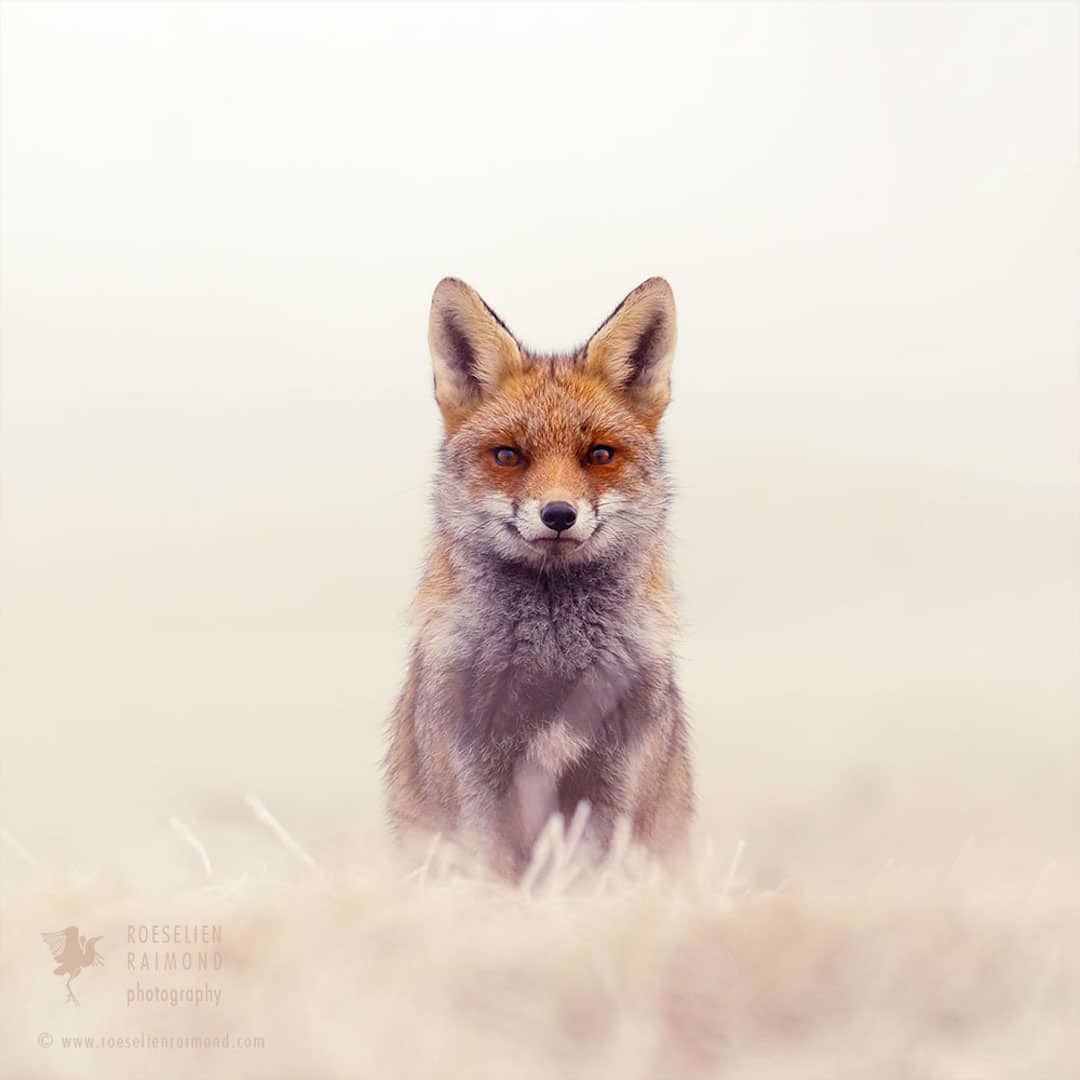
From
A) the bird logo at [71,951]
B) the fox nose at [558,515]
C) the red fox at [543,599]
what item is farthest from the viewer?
the red fox at [543,599]

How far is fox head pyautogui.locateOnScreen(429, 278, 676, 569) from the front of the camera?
121 inches

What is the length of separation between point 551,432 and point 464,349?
0.43 m

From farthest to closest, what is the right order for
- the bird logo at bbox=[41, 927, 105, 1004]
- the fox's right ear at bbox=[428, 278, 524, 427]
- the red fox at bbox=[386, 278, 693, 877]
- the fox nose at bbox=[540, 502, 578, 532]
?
the fox's right ear at bbox=[428, 278, 524, 427] < the red fox at bbox=[386, 278, 693, 877] < the fox nose at bbox=[540, 502, 578, 532] < the bird logo at bbox=[41, 927, 105, 1004]

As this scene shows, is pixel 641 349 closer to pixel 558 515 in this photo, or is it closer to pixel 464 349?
pixel 464 349

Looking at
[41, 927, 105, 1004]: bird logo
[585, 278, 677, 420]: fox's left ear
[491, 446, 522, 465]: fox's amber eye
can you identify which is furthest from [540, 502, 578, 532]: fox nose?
[41, 927, 105, 1004]: bird logo

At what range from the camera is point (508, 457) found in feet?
10.3

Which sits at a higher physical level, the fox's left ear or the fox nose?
the fox's left ear

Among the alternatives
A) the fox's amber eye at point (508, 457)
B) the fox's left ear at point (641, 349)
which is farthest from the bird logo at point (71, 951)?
the fox's left ear at point (641, 349)

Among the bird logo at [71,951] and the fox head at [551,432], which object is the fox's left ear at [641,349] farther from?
the bird logo at [71,951]

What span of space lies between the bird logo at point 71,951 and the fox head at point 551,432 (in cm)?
144

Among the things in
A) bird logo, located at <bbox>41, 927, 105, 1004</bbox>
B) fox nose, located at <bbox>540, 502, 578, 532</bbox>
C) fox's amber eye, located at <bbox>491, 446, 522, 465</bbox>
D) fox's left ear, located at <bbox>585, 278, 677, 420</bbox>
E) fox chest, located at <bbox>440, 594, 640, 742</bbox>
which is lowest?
bird logo, located at <bbox>41, 927, 105, 1004</bbox>

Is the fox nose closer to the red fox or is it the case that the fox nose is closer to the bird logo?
the red fox

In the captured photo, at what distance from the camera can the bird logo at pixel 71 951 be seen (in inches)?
79.0

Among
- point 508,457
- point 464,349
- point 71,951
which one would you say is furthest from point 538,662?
point 71,951
